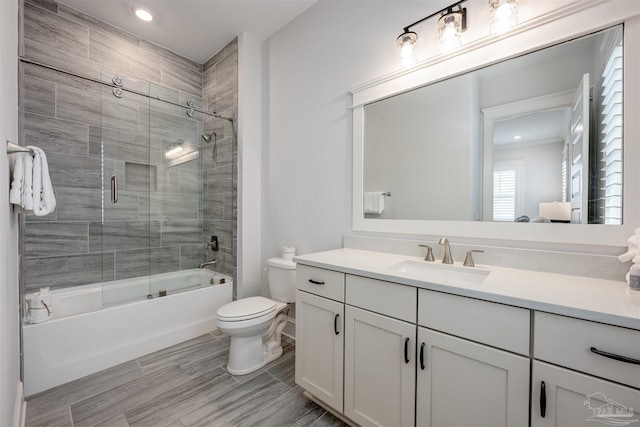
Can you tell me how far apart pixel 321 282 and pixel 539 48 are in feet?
5.12

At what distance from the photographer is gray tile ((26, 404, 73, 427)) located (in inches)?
55.6

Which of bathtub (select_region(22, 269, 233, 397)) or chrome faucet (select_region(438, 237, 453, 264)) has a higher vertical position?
chrome faucet (select_region(438, 237, 453, 264))

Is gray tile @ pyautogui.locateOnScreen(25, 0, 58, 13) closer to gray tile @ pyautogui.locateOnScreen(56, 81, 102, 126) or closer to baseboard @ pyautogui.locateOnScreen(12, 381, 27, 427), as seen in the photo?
gray tile @ pyautogui.locateOnScreen(56, 81, 102, 126)

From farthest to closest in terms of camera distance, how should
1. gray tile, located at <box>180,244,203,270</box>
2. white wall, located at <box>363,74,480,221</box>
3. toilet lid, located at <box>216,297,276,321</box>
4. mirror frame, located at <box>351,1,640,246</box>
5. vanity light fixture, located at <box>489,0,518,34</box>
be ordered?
gray tile, located at <box>180,244,203,270</box>
toilet lid, located at <box>216,297,276,321</box>
white wall, located at <box>363,74,480,221</box>
vanity light fixture, located at <box>489,0,518,34</box>
mirror frame, located at <box>351,1,640,246</box>

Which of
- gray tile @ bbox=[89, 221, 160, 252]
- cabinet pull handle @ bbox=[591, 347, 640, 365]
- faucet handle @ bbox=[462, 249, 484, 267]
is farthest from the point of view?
gray tile @ bbox=[89, 221, 160, 252]

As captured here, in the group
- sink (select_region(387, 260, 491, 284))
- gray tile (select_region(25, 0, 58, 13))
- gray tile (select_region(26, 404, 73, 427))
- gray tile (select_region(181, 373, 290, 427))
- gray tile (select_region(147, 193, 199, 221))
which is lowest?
gray tile (select_region(181, 373, 290, 427))

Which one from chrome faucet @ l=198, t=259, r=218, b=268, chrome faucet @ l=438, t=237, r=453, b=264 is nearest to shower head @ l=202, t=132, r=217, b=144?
chrome faucet @ l=198, t=259, r=218, b=268

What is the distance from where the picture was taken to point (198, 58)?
307 centimetres

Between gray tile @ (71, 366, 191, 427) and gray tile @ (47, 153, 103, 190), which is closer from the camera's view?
gray tile @ (71, 366, 191, 427)

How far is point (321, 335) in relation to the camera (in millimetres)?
1467

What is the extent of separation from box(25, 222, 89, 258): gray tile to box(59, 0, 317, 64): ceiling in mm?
1898

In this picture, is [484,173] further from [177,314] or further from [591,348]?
[177,314]

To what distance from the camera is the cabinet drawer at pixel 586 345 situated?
28.3 inches

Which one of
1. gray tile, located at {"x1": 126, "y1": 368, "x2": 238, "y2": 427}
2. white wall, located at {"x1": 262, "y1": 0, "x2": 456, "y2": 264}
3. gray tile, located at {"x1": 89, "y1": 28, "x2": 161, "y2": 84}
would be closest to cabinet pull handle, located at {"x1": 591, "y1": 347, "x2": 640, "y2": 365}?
white wall, located at {"x1": 262, "y1": 0, "x2": 456, "y2": 264}
